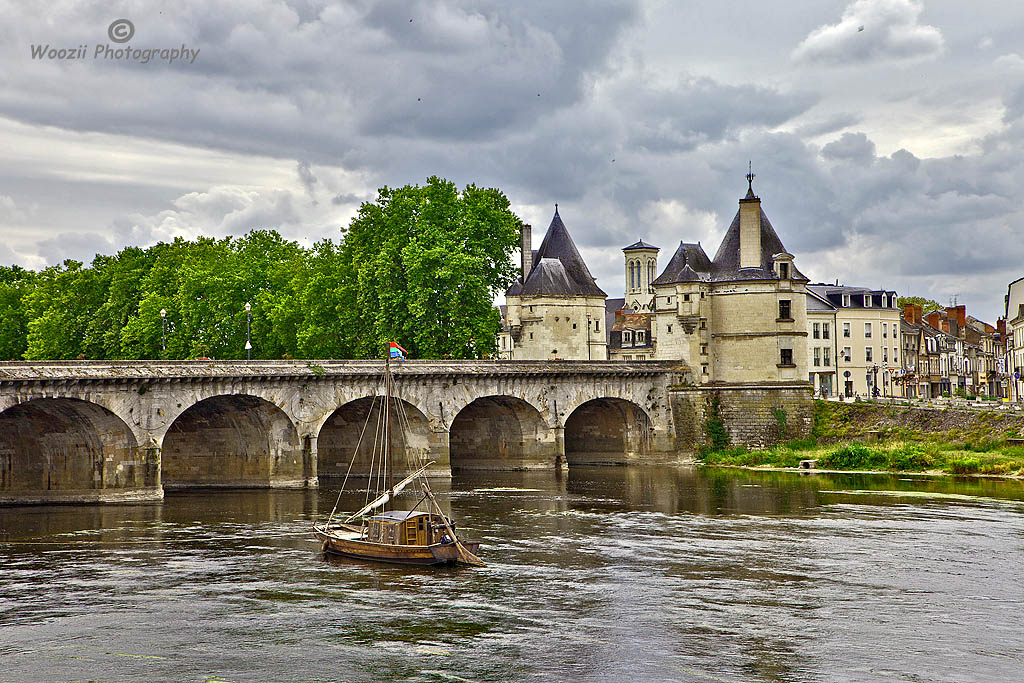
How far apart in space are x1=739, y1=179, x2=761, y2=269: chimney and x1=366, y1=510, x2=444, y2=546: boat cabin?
140ft

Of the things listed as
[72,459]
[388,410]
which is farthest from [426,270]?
[72,459]

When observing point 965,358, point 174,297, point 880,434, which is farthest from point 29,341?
point 965,358

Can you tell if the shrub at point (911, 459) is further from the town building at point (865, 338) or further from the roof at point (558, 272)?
the town building at point (865, 338)

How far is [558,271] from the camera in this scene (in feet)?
294

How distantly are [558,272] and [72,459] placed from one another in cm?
4149

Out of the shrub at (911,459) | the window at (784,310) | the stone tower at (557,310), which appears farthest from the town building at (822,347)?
the shrub at (911,459)

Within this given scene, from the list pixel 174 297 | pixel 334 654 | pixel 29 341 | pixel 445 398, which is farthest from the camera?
pixel 29 341

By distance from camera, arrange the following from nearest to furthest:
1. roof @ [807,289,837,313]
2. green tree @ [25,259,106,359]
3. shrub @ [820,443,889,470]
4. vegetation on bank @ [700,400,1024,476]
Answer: vegetation on bank @ [700,400,1024,476]
shrub @ [820,443,889,470]
green tree @ [25,259,106,359]
roof @ [807,289,837,313]

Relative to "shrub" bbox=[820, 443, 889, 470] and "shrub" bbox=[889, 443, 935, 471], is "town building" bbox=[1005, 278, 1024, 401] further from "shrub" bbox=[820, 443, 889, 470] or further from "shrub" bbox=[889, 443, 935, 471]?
"shrub" bbox=[820, 443, 889, 470]

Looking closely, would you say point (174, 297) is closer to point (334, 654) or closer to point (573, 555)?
point (573, 555)

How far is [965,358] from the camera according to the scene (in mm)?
137625

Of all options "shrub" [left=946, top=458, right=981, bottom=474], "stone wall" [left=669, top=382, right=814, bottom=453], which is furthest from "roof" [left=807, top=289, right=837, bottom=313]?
"shrub" [left=946, top=458, right=981, bottom=474]

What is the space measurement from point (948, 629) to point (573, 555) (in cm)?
1475

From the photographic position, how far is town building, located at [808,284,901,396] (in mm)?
103938
